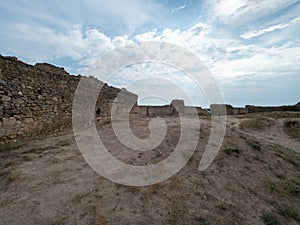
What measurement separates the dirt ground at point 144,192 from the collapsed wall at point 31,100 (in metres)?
0.79

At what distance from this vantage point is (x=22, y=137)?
5.34m

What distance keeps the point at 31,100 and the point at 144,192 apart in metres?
5.00

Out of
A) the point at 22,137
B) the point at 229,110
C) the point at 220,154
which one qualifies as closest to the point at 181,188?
the point at 220,154

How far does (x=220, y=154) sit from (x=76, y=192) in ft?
12.2

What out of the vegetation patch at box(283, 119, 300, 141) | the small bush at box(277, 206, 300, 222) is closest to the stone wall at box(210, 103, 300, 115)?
the vegetation patch at box(283, 119, 300, 141)

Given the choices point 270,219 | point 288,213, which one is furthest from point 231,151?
point 270,219

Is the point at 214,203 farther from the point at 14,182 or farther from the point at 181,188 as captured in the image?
the point at 14,182

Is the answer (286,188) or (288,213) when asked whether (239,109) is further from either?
(288,213)

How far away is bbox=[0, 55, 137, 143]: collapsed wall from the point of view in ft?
16.4

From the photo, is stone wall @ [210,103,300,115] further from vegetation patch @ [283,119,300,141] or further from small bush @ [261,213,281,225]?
small bush @ [261,213,281,225]

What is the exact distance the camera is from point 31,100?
572 centimetres

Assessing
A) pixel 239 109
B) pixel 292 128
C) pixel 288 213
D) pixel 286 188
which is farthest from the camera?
pixel 239 109

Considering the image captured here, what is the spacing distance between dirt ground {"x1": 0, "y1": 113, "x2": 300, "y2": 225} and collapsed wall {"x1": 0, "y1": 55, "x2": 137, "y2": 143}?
791mm

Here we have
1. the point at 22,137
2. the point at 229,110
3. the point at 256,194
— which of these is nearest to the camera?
the point at 256,194
